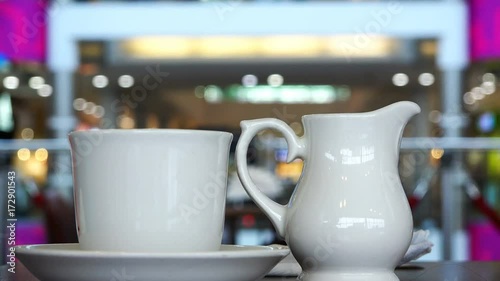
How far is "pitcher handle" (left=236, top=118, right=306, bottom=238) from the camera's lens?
1.95ft

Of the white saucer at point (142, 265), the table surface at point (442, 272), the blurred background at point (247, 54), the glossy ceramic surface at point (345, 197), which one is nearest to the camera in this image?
the white saucer at point (142, 265)

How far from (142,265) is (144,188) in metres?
0.07

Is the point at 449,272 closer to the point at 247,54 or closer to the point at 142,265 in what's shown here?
the point at 142,265

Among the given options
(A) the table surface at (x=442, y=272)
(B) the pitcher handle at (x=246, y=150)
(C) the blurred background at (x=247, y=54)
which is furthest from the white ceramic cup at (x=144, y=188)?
(C) the blurred background at (x=247, y=54)

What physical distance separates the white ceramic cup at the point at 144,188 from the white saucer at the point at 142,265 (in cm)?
5

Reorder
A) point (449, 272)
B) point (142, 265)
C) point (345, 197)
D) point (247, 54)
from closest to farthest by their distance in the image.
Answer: point (142, 265) < point (345, 197) < point (449, 272) < point (247, 54)

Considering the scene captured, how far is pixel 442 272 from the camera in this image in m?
0.75

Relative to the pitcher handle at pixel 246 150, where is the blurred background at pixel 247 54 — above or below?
above

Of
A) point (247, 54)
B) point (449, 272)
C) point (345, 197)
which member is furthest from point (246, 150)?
point (247, 54)

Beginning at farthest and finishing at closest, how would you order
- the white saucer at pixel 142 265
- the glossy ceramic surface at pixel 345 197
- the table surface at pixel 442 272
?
1. the table surface at pixel 442 272
2. the glossy ceramic surface at pixel 345 197
3. the white saucer at pixel 142 265

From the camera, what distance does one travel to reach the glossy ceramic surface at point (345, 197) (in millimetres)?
579

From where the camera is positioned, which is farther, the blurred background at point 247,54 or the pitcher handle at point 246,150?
the blurred background at point 247,54

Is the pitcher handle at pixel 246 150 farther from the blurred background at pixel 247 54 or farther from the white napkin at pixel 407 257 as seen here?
the blurred background at pixel 247 54

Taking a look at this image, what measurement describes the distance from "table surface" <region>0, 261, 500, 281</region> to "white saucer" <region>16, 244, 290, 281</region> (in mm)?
191
